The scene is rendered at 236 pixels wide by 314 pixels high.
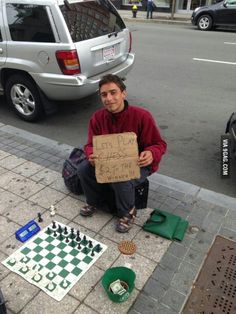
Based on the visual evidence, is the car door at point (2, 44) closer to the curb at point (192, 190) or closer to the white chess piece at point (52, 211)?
the curb at point (192, 190)

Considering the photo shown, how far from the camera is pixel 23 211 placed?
11.2 feet

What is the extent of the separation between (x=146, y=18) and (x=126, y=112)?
18656 mm

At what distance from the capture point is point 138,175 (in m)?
2.89

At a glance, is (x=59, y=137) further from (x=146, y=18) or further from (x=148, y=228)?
(x=146, y=18)

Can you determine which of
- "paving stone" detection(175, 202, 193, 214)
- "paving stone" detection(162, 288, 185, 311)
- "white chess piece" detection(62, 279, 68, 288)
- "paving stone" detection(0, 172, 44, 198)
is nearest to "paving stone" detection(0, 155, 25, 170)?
"paving stone" detection(0, 172, 44, 198)

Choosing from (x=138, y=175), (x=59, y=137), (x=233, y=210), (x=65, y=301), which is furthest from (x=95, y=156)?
(x=59, y=137)

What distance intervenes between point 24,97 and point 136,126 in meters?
2.90

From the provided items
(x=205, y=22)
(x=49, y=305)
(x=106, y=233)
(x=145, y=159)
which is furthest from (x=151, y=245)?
(x=205, y=22)

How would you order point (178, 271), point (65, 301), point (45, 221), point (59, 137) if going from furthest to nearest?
point (59, 137) → point (45, 221) → point (178, 271) → point (65, 301)

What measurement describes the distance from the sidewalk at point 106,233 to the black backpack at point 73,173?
11 cm

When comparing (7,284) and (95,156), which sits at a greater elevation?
(95,156)

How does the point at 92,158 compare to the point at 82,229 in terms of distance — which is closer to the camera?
the point at 92,158

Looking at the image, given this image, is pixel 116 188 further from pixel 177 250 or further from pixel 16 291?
pixel 16 291

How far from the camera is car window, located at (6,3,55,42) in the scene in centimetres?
468
